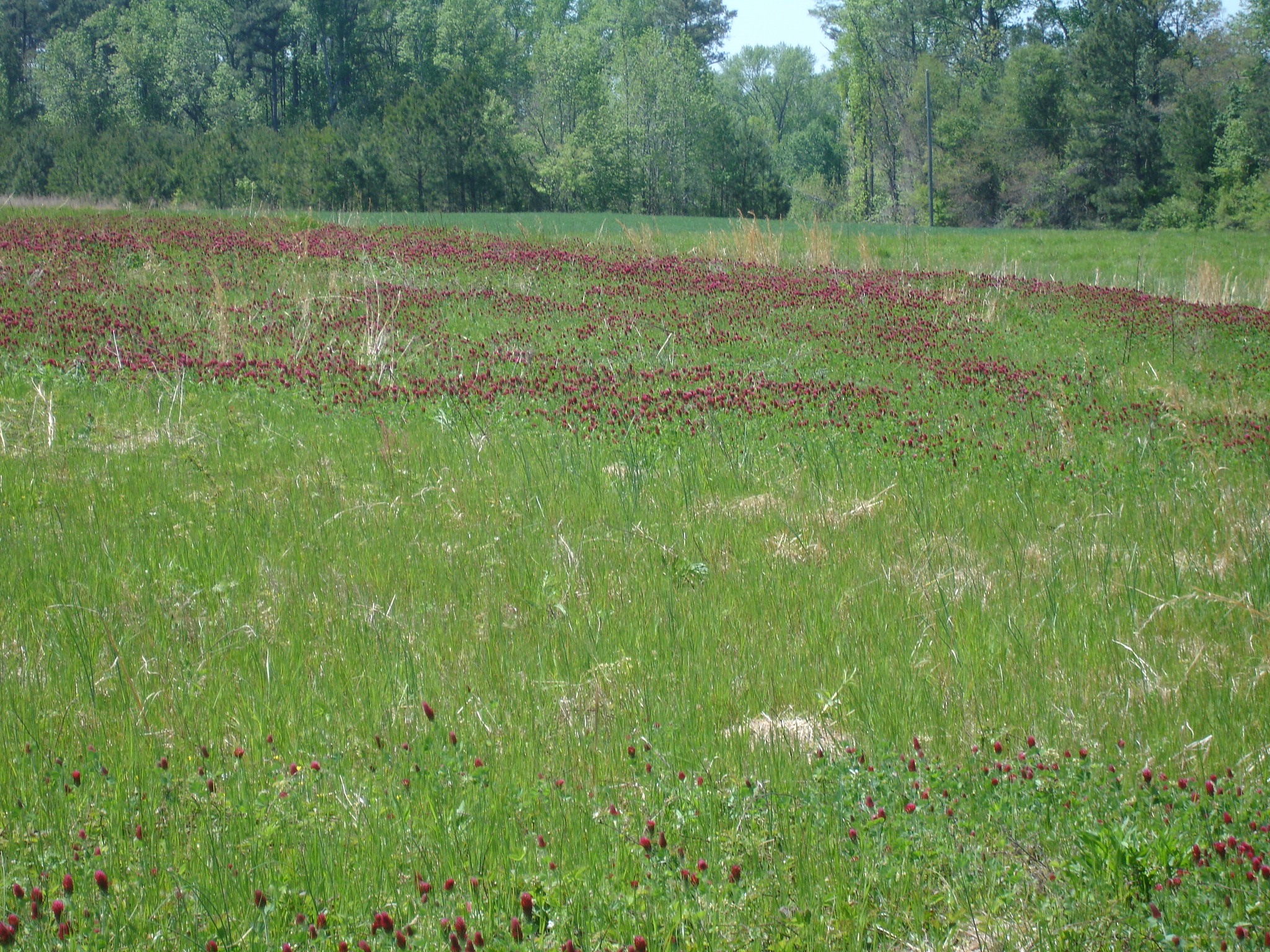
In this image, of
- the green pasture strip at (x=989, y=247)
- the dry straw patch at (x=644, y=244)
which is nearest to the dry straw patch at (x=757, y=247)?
the green pasture strip at (x=989, y=247)

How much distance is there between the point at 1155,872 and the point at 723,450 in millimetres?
5099

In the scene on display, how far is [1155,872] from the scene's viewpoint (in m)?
2.67

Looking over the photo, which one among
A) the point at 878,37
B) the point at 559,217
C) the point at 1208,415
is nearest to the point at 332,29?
the point at 878,37

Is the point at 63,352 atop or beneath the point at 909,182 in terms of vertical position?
beneath

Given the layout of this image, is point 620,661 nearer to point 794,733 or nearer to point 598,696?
point 598,696

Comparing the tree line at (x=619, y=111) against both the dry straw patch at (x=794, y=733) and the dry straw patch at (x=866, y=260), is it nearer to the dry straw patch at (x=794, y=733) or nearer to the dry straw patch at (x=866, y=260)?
the dry straw patch at (x=866, y=260)

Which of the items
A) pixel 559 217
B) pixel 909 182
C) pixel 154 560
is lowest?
pixel 154 560

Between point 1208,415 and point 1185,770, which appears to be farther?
point 1208,415

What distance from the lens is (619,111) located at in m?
61.4

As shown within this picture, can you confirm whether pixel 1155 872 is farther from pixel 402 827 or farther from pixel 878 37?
pixel 878 37

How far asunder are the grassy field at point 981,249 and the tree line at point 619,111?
579 inches

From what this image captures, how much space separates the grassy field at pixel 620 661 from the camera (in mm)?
2686

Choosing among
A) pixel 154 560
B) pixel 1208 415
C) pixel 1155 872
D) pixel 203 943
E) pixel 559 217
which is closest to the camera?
pixel 203 943

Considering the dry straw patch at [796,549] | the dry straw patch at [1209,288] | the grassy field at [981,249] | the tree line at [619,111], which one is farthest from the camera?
the tree line at [619,111]
